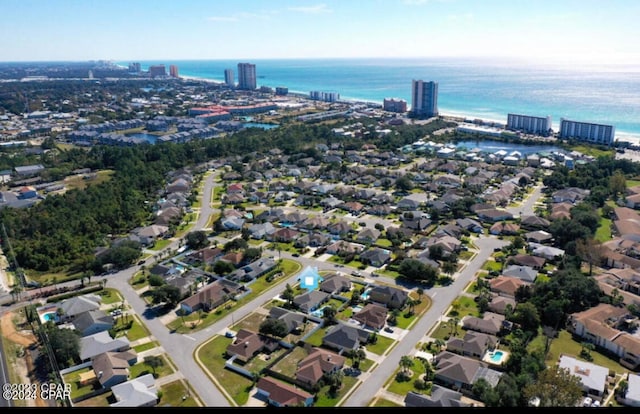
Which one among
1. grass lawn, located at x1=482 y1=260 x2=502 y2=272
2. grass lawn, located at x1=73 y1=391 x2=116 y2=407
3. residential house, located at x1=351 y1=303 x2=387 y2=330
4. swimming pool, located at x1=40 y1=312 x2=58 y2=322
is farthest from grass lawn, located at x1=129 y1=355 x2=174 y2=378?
grass lawn, located at x1=482 y1=260 x2=502 y2=272

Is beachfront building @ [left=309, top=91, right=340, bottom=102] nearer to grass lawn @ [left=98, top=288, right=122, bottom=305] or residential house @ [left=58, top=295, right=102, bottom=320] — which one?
grass lawn @ [left=98, top=288, right=122, bottom=305]

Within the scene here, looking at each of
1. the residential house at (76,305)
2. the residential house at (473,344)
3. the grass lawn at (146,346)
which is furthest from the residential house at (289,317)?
the residential house at (76,305)

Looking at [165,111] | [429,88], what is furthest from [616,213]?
[165,111]

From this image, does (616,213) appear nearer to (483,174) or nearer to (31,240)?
(483,174)

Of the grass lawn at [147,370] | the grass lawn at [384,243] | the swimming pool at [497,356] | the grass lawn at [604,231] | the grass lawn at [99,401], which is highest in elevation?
the grass lawn at [604,231]

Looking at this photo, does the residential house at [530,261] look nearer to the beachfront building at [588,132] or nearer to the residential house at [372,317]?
the residential house at [372,317]

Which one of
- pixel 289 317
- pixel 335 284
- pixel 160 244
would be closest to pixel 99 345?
pixel 289 317
